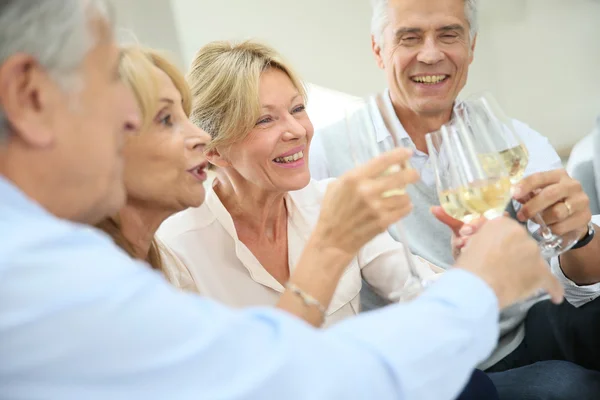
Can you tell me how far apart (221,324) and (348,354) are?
133 millimetres

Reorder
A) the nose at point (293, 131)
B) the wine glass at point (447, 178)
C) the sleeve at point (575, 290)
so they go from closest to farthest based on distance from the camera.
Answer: the wine glass at point (447, 178), the sleeve at point (575, 290), the nose at point (293, 131)

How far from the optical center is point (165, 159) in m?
1.22

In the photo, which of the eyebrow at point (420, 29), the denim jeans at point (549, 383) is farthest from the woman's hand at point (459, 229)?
the eyebrow at point (420, 29)

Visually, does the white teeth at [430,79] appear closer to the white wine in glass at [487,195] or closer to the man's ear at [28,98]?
the white wine in glass at [487,195]

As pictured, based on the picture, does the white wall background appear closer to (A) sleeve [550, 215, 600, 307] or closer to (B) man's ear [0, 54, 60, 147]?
(A) sleeve [550, 215, 600, 307]

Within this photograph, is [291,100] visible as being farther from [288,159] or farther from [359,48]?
[359,48]

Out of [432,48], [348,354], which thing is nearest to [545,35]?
[432,48]

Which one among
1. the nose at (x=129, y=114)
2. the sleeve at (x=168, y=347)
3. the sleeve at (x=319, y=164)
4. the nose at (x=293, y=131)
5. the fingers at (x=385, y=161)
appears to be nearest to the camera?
the sleeve at (x=168, y=347)

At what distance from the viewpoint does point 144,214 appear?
1.24m

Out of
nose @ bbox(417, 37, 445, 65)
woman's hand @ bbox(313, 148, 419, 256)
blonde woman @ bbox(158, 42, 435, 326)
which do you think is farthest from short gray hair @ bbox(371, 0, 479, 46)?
woman's hand @ bbox(313, 148, 419, 256)

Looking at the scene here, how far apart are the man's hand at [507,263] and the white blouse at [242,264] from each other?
52 cm

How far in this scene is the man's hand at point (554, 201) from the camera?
3.85 feet

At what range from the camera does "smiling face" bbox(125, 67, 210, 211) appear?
120 cm

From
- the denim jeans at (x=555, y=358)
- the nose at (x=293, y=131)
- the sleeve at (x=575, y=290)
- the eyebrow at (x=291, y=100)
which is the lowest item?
the denim jeans at (x=555, y=358)
